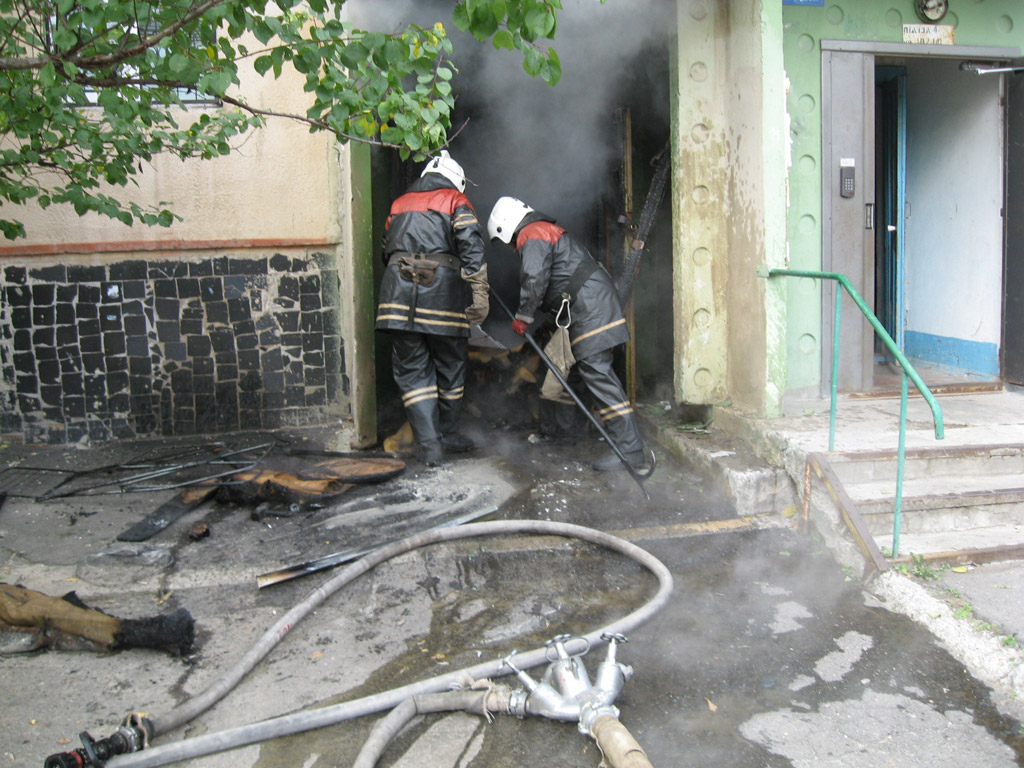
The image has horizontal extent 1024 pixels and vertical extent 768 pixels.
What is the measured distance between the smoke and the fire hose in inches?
179

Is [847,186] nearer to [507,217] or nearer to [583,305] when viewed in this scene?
[583,305]

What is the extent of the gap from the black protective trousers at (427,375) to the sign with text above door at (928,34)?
13.2 feet

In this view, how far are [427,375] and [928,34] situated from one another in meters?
4.55

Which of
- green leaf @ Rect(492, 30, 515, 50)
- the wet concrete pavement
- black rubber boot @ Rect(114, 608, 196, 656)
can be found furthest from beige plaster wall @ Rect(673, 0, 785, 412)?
black rubber boot @ Rect(114, 608, 196, 656)

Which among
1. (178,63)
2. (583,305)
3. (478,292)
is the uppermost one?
(178,63)

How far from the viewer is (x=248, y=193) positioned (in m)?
6.39

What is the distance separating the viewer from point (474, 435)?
6.96 meters

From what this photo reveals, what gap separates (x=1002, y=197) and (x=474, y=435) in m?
4.70

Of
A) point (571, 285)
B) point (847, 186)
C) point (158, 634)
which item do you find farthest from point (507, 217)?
point (158, 634)

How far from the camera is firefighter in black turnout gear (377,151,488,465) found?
5828 millimetres

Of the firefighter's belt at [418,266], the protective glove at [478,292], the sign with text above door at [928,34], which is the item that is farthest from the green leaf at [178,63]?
the sign with text above door at [928,34]

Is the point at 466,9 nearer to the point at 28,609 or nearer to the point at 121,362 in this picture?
the point at 28,609

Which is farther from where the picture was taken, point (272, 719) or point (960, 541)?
point (960, 541)

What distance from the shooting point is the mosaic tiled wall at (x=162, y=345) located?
247 inches
